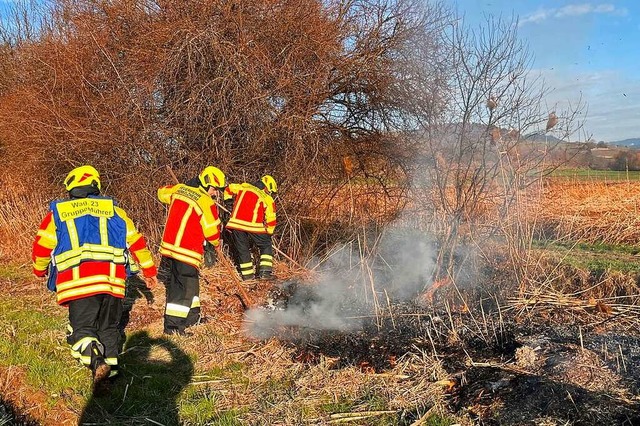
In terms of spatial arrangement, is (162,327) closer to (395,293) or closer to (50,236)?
(50,236)

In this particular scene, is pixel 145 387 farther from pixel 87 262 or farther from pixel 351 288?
pixel 351 288

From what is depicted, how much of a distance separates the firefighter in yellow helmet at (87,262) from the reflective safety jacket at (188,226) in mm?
1017

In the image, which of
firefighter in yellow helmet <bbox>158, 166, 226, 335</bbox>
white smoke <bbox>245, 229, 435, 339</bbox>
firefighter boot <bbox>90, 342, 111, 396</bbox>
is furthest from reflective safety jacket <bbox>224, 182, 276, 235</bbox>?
firefighter boot <bbox>90, 342, 111, 396</bbox>

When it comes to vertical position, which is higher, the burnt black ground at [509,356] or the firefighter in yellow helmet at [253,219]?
the firefighter in yellow helmet at [253,219]

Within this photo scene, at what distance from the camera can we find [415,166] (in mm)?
8484

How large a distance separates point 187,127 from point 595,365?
6.08 metres

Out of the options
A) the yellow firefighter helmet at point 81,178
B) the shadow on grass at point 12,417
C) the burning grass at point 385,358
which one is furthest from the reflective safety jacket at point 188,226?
the shadow on grass at point 12,417

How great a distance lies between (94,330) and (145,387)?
0.64 m

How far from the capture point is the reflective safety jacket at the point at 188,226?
525 cm

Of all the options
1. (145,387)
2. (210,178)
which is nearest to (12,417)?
(145,387)

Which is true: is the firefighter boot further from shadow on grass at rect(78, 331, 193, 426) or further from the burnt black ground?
the burnt black ground

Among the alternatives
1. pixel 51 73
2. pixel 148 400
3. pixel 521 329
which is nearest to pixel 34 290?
pixel 51 73

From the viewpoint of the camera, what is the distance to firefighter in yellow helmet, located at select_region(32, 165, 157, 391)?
396 centimetres

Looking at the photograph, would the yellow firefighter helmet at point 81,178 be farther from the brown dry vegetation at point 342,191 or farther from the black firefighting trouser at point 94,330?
the brown dry vegetation at point 342,191
